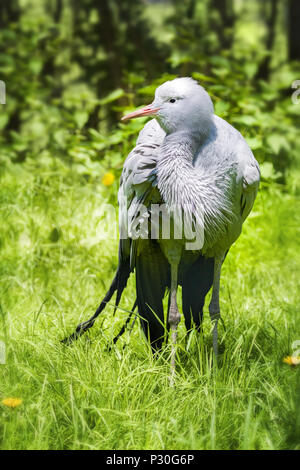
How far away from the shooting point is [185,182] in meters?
2.21

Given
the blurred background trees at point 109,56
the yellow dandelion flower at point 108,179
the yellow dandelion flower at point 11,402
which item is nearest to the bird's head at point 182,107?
the yellow dandelion flower at point 11,402

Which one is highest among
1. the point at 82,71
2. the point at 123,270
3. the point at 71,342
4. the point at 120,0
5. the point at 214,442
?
the point at 120,0

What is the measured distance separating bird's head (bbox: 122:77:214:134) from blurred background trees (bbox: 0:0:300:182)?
2.28 metres

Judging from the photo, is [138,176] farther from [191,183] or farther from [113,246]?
[113,246]

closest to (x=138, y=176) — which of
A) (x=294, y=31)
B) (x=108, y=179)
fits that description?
(x=108, y=179)

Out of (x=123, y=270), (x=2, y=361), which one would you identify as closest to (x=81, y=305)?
(x=123, y=270)

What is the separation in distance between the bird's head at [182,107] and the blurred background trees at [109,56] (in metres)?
2.28

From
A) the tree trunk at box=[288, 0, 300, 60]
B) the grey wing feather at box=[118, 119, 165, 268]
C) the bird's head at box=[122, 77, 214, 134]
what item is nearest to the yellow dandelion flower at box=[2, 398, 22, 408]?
the grey wing feather at box=[118, 119, 165, 268]

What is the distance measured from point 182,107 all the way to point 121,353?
1042 mm

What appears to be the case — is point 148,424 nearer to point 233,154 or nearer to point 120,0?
point 233,154

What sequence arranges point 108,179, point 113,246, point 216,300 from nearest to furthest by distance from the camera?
point 216,300
point 113,246
point 108,179

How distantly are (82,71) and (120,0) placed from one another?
85 cm

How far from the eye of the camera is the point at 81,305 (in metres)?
3.26

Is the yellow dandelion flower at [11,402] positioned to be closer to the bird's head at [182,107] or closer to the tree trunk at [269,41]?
the bird's head at [182,107]
